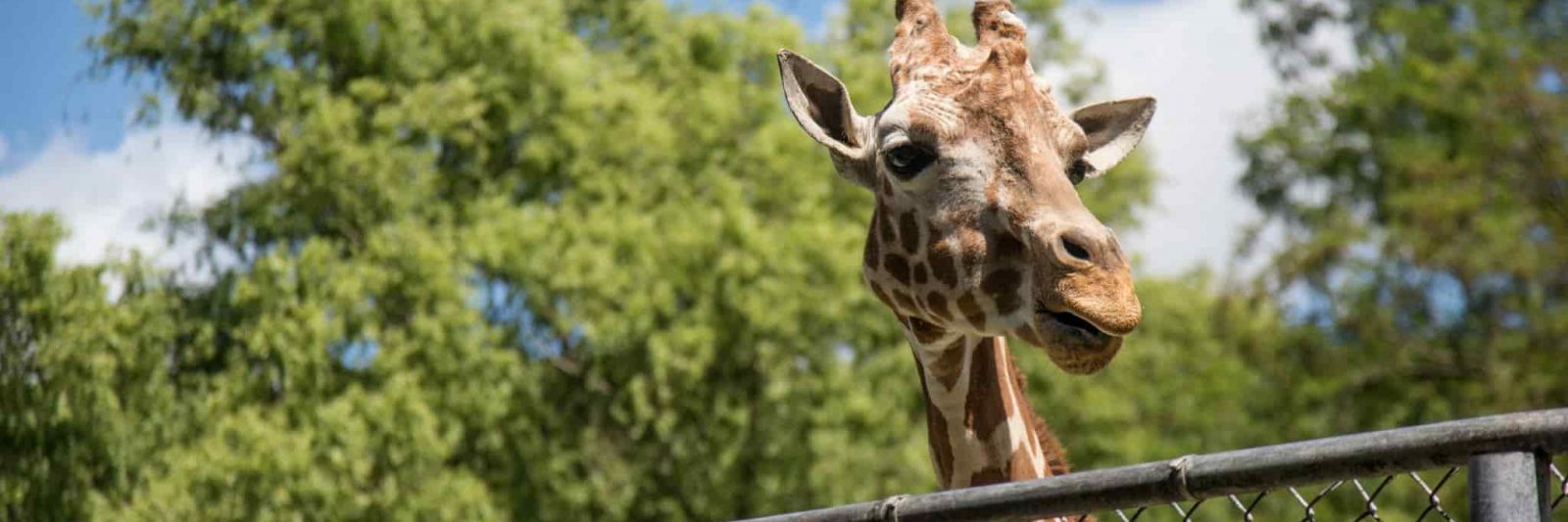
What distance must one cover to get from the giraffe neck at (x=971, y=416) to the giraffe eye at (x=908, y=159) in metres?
0.45

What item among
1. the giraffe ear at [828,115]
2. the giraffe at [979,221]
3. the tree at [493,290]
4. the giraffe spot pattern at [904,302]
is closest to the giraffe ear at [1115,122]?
the giraffe at [979,221]

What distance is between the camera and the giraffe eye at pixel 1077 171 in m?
5.50

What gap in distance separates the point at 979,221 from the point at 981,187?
0.08 metres

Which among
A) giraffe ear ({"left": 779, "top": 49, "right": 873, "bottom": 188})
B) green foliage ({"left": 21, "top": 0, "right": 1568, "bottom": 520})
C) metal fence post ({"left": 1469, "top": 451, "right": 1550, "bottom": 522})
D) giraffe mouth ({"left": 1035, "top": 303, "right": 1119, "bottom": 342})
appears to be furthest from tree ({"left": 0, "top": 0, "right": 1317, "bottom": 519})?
metal fence post ({"left": 1469, "top": 451, "right": 1550, "bottom": 522})

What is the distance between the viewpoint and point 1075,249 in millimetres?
4758

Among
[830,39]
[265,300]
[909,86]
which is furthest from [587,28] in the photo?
[909,86]

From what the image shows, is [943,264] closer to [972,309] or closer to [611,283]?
[972,309]

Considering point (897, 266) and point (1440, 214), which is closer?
point (897, 266)

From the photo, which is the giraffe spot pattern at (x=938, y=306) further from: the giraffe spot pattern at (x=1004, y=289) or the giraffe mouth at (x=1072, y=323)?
the giraffe mouth at (x=1072, y=323)

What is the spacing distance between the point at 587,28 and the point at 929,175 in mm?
23598

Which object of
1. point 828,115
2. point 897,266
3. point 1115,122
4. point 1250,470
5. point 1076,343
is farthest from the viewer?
point 1115,122

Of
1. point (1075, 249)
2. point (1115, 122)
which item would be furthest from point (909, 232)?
point (1115, 122)

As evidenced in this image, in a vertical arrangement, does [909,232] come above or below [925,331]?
above

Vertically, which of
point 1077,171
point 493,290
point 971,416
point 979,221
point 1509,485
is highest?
point 493,290
